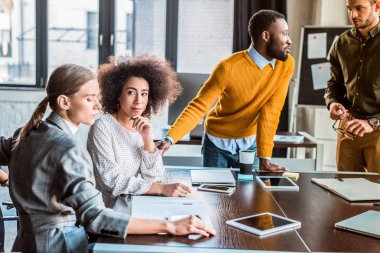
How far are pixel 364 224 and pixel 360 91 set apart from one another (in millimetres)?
1208

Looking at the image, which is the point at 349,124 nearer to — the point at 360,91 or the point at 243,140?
the point at 360,91

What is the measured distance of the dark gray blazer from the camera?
1325 millimetres

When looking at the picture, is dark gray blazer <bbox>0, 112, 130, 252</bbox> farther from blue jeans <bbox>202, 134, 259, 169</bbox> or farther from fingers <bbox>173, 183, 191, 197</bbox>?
blue jeans <bbox>202, 134, 259, 169</bbox>

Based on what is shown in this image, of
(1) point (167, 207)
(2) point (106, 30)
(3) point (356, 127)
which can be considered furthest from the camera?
(2) point (106, 30)

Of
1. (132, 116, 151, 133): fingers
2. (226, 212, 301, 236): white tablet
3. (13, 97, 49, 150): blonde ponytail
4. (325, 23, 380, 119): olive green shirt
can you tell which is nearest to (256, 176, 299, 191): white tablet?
(226, 212, 301, 236): white tablet

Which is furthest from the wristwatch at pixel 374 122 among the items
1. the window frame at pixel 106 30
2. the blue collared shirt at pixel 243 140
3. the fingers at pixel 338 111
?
the window frame at pixel 106 30

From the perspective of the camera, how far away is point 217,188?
74.0 inches

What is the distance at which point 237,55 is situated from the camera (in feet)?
8.19

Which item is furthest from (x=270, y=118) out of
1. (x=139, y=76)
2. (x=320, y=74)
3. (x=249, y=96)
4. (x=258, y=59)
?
(x=320, y=74)

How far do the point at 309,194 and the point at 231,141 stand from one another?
2.33 ft

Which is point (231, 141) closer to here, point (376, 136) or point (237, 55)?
point (237, 55)

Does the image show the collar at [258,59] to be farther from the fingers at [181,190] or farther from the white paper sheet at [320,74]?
the white paper sheet at [320,74]

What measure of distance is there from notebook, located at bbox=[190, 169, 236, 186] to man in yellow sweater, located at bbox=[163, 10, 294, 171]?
0.93 ft

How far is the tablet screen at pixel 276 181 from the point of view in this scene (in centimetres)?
197
